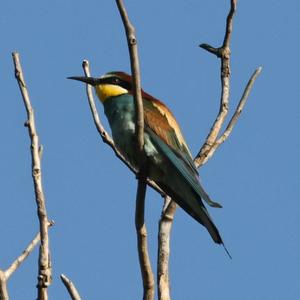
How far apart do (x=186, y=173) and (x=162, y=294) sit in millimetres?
1058

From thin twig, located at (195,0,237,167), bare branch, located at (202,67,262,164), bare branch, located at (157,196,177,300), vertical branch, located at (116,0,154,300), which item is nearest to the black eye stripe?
thin twig, located at (195,0,237,167)

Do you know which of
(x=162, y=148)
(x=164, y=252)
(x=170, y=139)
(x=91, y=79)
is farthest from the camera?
(x=91, y=79)

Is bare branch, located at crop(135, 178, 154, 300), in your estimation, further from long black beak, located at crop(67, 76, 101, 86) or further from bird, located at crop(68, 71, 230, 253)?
long black beak, located at crop(67, 76, 101, 86)

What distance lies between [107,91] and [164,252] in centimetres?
153

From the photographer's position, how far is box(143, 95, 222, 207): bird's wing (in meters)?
4.18

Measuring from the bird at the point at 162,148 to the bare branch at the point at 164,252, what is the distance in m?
0.28

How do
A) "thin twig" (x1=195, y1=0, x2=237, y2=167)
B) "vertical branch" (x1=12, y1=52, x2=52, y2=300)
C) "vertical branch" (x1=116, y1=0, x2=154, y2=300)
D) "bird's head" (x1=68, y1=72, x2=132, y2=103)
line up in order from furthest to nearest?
1. "bird's head" (x1=68, y1=72, x2=132, y2=103)
2. "thin twig" (x1=195, y1=0, x2=237, y2=167)
3. "vertical branch" (x1=116, y1=0, x2=154, y2=300)
4. "vertical branch" (x1=12, y1=52, x2=52, y2=300)

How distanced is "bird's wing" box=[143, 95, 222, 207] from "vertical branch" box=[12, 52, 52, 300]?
1.27m

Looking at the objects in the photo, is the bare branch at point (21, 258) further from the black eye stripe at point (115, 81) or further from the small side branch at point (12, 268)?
the black eye stripe at point (115, 81)

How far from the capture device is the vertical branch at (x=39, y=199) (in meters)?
2.65

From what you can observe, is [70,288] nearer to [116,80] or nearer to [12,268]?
[12,268]

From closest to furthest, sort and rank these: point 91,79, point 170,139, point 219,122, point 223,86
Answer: point 219,122 < point 223,86 < point 170,139 < point 91,79

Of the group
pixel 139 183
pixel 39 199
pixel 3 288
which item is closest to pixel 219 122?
pixel 139 183

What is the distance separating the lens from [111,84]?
4719mm
